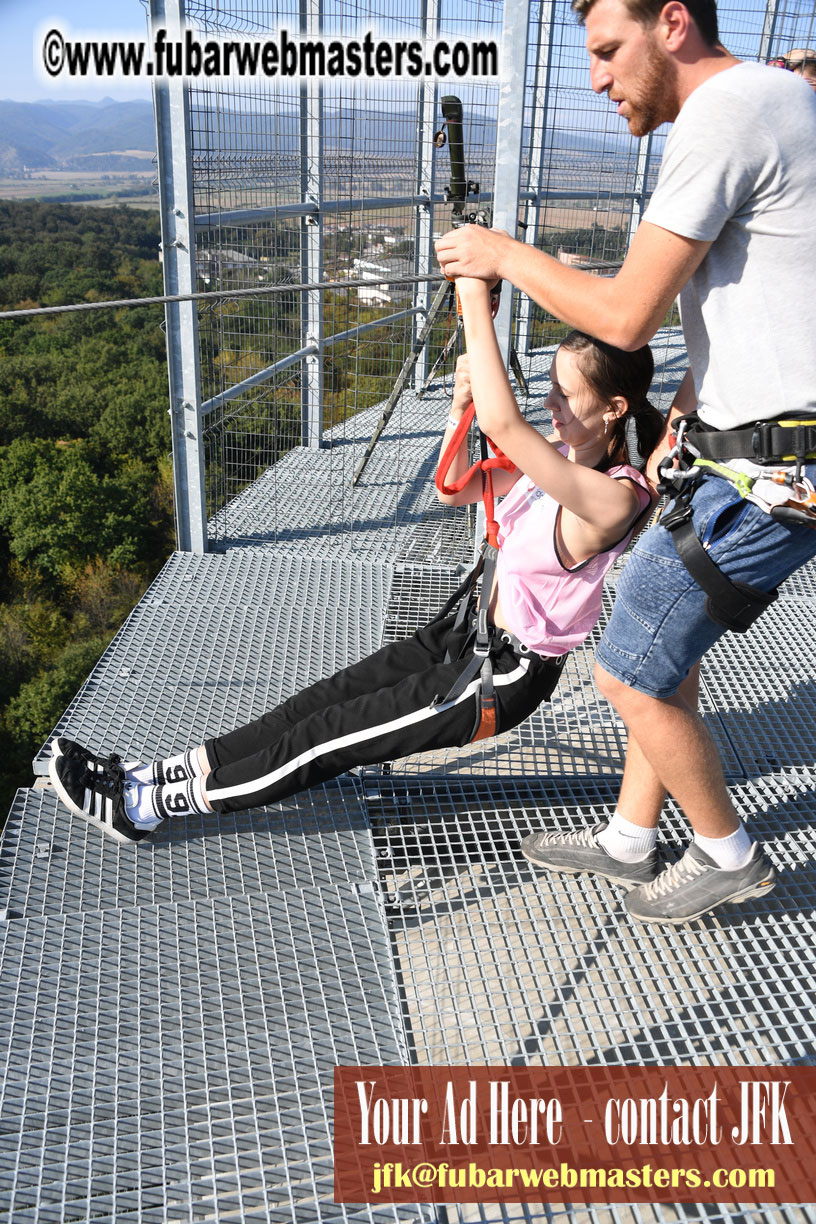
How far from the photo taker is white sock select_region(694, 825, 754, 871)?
1803 mm

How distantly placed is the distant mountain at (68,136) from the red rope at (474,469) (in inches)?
3330

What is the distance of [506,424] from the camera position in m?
1.61

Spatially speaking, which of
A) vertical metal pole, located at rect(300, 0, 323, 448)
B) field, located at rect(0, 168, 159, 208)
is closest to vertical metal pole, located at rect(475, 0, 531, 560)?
vertical metal pole, located at rect(300, 0, 323, 448)

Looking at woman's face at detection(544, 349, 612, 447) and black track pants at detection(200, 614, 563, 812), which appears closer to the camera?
woman's face at detection(544, 349, 612, 447)

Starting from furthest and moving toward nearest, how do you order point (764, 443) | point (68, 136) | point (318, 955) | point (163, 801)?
point (68, 136)
point (163, 801)
point (318, 955)
point (764, 443)

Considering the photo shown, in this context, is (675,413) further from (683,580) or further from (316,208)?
(316,208)

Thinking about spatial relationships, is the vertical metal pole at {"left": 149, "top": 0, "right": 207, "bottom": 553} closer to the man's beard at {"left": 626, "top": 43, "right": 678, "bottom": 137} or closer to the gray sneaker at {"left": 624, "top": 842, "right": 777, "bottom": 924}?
the man's beard at {"left": 626, "top": 43, "right": 678, "bottom": 137}

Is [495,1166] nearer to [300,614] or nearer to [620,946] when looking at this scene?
[620,946]

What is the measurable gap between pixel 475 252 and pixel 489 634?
2.40ft

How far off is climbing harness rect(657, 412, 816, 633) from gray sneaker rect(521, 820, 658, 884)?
1.94 ft

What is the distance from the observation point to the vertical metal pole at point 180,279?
2943 mm

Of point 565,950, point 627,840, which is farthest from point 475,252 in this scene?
point 565,950

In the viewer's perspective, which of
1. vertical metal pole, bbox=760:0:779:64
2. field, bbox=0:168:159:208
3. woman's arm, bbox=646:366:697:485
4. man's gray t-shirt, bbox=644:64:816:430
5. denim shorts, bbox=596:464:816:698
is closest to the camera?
man's gray t-shirt, bbox=644:64:816:430

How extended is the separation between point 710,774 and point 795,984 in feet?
1.36
